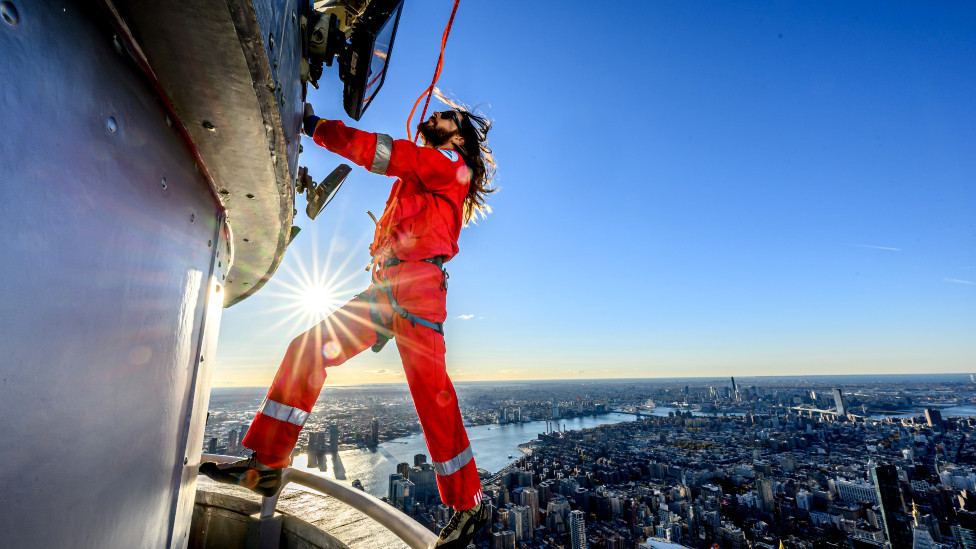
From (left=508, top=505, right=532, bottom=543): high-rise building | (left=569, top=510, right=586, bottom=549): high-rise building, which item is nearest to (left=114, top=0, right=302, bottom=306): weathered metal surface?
(left=508, top=505, right=532, bottom=543): high-rise building

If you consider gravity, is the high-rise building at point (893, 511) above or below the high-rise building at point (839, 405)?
above

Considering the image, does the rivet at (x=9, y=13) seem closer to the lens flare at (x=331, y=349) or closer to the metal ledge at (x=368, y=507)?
the lens flare at (x=331, y=349)

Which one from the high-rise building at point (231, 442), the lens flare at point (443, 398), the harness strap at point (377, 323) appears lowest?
the high-rise building at point (231, 442)

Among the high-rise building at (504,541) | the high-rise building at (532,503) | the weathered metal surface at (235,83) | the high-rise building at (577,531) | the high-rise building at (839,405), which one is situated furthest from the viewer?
the high-rise building at (839,405)

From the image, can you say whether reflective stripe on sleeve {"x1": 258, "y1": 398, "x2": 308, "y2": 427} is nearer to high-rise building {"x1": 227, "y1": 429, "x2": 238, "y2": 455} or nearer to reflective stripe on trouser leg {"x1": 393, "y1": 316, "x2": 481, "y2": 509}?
reflective stripe on trouser leg {"x1": 393, "y1": 316, "x2": 481, "y2": 509}

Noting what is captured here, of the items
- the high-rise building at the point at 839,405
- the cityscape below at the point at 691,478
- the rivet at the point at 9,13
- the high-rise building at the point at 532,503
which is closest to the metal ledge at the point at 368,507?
the cityscape below at the point at 691,478

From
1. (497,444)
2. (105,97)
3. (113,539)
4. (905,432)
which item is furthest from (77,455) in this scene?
(905,432)
